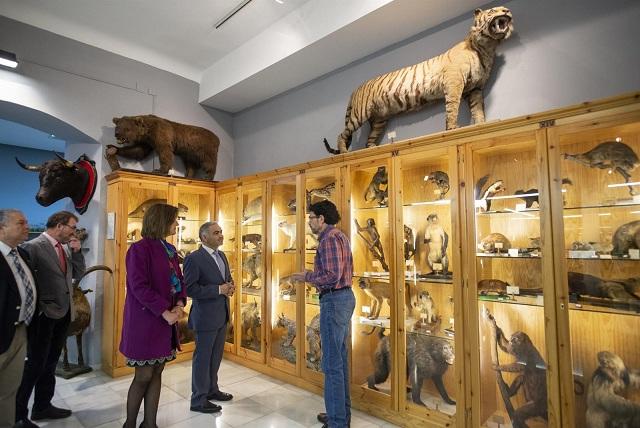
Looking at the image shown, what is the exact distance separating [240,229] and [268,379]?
1.72 meters

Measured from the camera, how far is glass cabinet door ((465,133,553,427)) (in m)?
2.32

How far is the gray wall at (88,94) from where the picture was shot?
383 centimetres

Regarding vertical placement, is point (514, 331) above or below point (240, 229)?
below

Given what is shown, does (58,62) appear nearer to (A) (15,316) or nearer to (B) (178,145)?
(B) (178,145)

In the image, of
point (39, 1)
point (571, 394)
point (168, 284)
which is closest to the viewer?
point (571, 394)

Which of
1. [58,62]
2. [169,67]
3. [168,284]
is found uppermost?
[169,67]

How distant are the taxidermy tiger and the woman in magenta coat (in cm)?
213

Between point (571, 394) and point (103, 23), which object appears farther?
point (103, 23)

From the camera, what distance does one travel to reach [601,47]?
8.21ft

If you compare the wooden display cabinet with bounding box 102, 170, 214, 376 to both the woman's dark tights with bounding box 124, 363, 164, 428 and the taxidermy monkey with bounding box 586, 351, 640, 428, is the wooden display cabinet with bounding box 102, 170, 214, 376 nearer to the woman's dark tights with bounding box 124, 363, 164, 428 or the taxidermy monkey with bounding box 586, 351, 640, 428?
the woman's dark tights with bounding box 124, 363, 164, 428

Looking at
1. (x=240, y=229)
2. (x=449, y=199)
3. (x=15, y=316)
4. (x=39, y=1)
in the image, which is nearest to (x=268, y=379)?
(x=240, y=229)

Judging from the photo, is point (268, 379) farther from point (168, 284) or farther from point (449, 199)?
point (449, 199)

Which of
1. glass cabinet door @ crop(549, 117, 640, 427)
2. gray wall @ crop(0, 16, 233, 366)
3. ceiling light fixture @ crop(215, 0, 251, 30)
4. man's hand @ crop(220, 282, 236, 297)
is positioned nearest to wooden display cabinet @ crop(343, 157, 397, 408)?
man's hand @ crop(220, 282, 236, 297)

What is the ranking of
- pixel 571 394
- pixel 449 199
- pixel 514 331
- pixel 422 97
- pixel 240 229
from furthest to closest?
pixel 240 229 < pixel 422 97 < pixel 449 199 < pixel 514 331 < pixel 571 394
